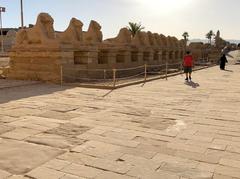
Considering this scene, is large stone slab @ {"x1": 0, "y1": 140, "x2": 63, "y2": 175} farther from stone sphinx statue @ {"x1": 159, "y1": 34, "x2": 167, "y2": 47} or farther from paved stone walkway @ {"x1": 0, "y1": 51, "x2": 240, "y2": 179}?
stone sphinx statue @ {"x1": 159, "y1": 34, "x2": 167, "y2": 47}

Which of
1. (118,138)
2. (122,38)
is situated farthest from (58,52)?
(118,138)

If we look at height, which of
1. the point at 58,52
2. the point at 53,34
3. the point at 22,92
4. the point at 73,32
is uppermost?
the point at 73,32

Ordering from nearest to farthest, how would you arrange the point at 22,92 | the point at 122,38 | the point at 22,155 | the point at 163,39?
the point at 22,155, the point at 22,92, the point at 122,38, the point at 163,39

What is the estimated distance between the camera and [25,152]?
4.09m

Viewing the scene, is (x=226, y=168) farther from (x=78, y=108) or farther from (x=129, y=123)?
(x=78, y=108)

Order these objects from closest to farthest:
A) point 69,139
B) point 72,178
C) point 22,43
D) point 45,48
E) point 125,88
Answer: point 72,178 → point 69,139 → point 125,88 → point 45,48 → point 22,43

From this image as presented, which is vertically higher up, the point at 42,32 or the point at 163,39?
the point at 163,39

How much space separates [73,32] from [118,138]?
8851 millimetres

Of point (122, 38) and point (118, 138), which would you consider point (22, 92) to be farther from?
point (122, 38)

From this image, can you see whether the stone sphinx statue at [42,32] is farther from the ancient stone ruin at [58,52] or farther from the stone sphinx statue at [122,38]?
the stone sphinx statue at [122,38]

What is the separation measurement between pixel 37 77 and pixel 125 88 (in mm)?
4037

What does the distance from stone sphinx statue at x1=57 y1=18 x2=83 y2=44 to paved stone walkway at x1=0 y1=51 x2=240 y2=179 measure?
4.93 metres

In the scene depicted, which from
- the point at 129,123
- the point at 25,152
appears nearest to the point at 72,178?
the point at 25,152

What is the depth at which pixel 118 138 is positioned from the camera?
472cm
